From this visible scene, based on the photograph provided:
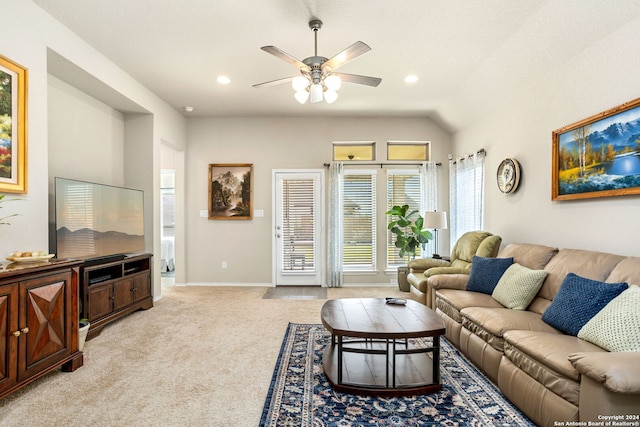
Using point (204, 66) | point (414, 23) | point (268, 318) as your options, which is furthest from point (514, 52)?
point (268, 318)

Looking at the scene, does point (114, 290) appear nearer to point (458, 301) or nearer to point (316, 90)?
point (316, 90)

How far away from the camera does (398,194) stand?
6145 mm

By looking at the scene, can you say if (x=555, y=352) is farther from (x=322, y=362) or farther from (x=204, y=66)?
(x=204, y=66)

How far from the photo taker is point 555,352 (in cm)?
191

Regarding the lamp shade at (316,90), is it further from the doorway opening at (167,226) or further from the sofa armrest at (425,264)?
the doorway opening at (167,226)

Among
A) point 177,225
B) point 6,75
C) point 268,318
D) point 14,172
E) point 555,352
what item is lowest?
point 268,318

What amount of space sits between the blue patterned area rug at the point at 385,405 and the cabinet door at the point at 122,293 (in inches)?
87.9

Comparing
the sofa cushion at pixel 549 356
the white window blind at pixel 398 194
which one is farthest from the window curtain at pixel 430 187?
the sofa cushion at pixel 549 356

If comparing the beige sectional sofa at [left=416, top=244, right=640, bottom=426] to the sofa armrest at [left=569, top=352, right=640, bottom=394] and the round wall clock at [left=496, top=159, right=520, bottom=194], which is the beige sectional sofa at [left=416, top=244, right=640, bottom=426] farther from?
the round wall clock at [left=496, top=159, right=520, bottom=194]

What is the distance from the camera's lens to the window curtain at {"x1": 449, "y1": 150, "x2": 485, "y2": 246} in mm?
4961

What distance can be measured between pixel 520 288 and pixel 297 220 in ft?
12.5

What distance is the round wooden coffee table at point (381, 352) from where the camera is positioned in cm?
234

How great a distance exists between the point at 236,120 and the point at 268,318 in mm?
3547

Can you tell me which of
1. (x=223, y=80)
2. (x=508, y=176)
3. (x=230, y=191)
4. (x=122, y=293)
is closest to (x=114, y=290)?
(x=122, y=293)
